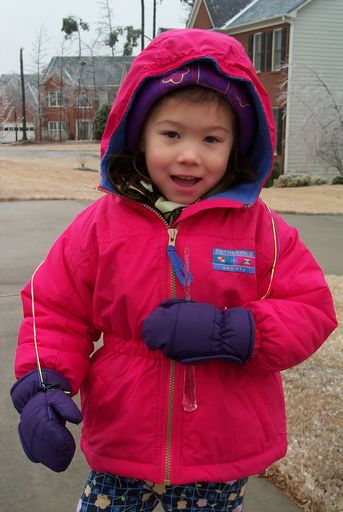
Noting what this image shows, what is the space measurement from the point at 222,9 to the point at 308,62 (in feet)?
18.1

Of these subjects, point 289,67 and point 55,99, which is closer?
point 289,67

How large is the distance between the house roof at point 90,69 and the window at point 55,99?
140cm

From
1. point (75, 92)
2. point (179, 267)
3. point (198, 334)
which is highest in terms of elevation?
point (75, 92)

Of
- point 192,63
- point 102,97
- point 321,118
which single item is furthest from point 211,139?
point 102,97

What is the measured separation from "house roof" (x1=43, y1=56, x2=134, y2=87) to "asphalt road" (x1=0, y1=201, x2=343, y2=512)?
48855 mm

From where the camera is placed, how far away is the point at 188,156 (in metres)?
1.67

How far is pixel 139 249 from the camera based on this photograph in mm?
1705

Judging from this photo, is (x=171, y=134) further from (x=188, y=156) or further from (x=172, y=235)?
(x=172, y=235)

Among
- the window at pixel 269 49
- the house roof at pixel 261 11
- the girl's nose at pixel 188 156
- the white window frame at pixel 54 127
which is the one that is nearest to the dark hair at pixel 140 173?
the girl's nose at pixel 188 156

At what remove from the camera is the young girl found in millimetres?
1606

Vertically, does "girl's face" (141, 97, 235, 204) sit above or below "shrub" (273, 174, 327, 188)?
above

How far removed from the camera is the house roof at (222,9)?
81.6ft

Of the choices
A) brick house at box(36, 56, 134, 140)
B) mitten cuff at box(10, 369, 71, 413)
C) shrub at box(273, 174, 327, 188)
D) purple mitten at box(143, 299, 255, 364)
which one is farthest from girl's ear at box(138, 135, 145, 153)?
brick house at box(36, 56, 134, 140)

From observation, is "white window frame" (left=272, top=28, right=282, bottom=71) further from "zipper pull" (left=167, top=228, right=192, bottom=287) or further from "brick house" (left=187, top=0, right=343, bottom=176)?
"zipper pull" (left=167, top=228, right=192, bottom=287)
